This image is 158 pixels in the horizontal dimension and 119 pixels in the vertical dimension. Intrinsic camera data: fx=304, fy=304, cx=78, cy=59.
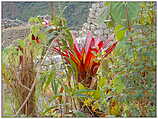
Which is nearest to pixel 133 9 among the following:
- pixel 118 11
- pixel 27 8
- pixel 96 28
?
pixel 118 11

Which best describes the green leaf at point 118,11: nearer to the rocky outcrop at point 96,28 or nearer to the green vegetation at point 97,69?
the green vegetation at point 97,69

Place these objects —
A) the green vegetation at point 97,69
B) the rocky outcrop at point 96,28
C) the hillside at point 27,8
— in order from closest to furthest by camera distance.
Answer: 1. the green vegetation at point 97,69
2. the hillside at point 27,8
3. the rocky outcrop at point 96,28

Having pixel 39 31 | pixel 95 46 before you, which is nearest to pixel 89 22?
pixel 95 46

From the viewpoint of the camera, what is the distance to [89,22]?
2.33 metres

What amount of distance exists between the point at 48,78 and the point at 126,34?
361 millimetres

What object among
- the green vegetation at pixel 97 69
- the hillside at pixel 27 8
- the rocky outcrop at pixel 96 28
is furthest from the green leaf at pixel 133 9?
the rocky outcrop at pixel 96 28

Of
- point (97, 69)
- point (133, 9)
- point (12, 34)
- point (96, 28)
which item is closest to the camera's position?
point (133, 9)

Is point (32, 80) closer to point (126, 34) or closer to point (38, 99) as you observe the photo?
point (38, 99)

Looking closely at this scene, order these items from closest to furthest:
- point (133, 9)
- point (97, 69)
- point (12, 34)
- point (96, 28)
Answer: point (133, 9)
point (12, 34)
point (97, 69)
point (96, 28)

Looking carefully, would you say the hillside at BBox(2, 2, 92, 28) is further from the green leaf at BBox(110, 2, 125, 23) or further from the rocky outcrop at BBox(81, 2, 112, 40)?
the rocky outcrop at BBox(81, 2, 112, 40)

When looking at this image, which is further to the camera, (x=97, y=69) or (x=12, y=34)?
(x=97, y=69)

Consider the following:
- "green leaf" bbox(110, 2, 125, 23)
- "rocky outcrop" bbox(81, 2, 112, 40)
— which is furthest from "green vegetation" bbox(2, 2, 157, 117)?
"rocky outcrop" bbox(81, 2, 112, 40)

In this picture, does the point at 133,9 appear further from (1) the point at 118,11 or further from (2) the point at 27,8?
(2) the point at 27,8

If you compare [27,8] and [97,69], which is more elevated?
[27,8]
